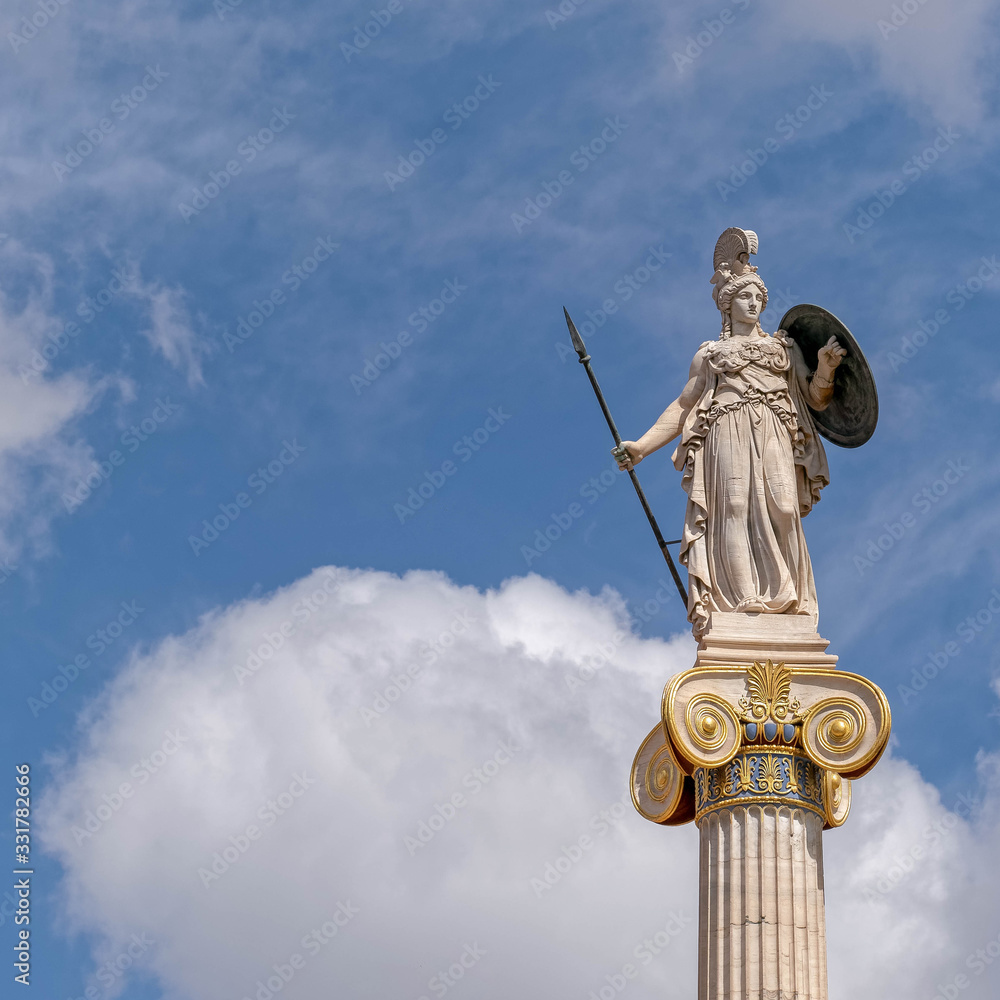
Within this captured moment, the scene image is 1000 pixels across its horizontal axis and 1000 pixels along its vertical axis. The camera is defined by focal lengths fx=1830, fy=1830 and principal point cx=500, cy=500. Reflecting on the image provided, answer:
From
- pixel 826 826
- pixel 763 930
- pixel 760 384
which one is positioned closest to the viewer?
pixel 763 930

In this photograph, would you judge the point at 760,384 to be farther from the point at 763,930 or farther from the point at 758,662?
the point at 763,930

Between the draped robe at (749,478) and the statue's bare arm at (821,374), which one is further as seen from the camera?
the statue's bare arm at (821,374)

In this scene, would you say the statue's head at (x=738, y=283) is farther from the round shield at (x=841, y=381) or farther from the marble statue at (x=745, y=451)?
the round shield at (x=841, y=381)

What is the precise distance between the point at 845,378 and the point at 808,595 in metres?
3.41

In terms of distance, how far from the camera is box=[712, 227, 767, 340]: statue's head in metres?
25.7

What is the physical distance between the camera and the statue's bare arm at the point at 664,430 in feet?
84.4

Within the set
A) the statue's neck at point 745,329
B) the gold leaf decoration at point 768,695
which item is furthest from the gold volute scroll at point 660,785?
the statue's neck at point 745,329

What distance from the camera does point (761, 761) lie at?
22750 mm

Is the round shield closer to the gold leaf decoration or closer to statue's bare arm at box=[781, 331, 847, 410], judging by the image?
statue's bare arm at box=[781, 331, 847, 410]

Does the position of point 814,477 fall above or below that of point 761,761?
above

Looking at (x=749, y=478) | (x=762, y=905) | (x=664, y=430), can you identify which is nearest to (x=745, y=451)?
(x=749, y=478)

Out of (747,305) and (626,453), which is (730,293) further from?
(626,453)

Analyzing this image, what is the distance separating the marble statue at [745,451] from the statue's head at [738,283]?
2 cm

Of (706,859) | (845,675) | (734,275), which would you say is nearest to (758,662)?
(845,675)
